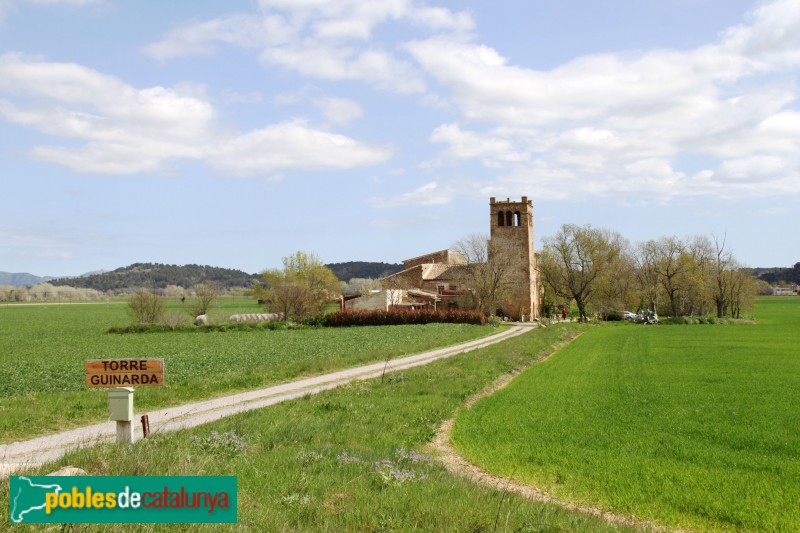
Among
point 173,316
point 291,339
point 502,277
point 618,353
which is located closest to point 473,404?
point 618,353

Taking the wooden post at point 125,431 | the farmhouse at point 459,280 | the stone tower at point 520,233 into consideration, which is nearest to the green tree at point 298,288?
the farmhouse at point 459,280

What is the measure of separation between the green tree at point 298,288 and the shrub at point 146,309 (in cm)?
1541

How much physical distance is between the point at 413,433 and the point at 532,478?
15.0 ft

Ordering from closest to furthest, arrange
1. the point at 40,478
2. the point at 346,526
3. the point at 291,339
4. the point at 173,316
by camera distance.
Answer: the point at 40,478 → the point at 346,526 → the point at 291,339 → the point at 173,316

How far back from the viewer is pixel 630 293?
112062mm

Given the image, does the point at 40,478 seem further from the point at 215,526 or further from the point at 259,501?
the point at 259,501

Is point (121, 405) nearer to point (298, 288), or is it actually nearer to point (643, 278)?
point (298, 288)

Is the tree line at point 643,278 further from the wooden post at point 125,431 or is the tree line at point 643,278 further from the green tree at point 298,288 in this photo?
the wooden post at point 125,431

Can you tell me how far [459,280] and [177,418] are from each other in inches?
3060

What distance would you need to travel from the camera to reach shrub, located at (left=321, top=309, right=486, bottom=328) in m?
77.0

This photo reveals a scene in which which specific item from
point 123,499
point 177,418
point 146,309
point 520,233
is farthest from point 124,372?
point 520,233

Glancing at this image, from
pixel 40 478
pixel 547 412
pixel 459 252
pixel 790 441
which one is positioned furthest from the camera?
pixel 459 252

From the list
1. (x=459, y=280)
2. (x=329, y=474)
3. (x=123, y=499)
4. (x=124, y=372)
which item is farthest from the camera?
(x=459, y=280)

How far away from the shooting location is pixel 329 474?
405 inches
